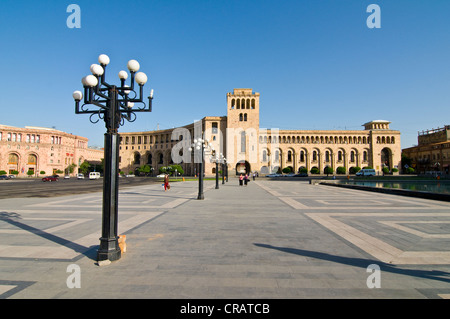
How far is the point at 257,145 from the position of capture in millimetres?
59844

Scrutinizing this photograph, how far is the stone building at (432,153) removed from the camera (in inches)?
2323

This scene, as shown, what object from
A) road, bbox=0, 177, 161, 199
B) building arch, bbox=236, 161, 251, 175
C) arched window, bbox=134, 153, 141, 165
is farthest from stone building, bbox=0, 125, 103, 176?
building arch, bbox=236, 161, 251, 175

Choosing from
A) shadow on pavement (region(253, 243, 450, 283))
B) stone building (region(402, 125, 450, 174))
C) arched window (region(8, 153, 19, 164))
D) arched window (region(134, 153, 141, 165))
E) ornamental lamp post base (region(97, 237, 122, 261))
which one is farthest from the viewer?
arched window (region(134, 153, 141, 165))

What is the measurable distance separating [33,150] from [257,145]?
227ft

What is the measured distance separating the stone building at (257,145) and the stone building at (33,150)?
64.2 ft

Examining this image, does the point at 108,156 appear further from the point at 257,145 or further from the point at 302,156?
the point at 302,156

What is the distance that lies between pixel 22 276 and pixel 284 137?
7053 centimetres

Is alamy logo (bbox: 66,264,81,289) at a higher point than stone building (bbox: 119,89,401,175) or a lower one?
lower

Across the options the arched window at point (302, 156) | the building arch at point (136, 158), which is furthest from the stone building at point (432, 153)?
the building arch at point (136, 158)

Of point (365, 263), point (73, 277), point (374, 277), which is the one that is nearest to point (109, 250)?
point (73, 277)

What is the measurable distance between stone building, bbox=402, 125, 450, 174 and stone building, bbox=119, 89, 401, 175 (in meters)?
6.10

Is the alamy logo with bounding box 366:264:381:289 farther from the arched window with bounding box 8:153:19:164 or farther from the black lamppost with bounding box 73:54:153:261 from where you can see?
the arched window with bounding box 8:153:19:164

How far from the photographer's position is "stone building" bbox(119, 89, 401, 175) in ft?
196
